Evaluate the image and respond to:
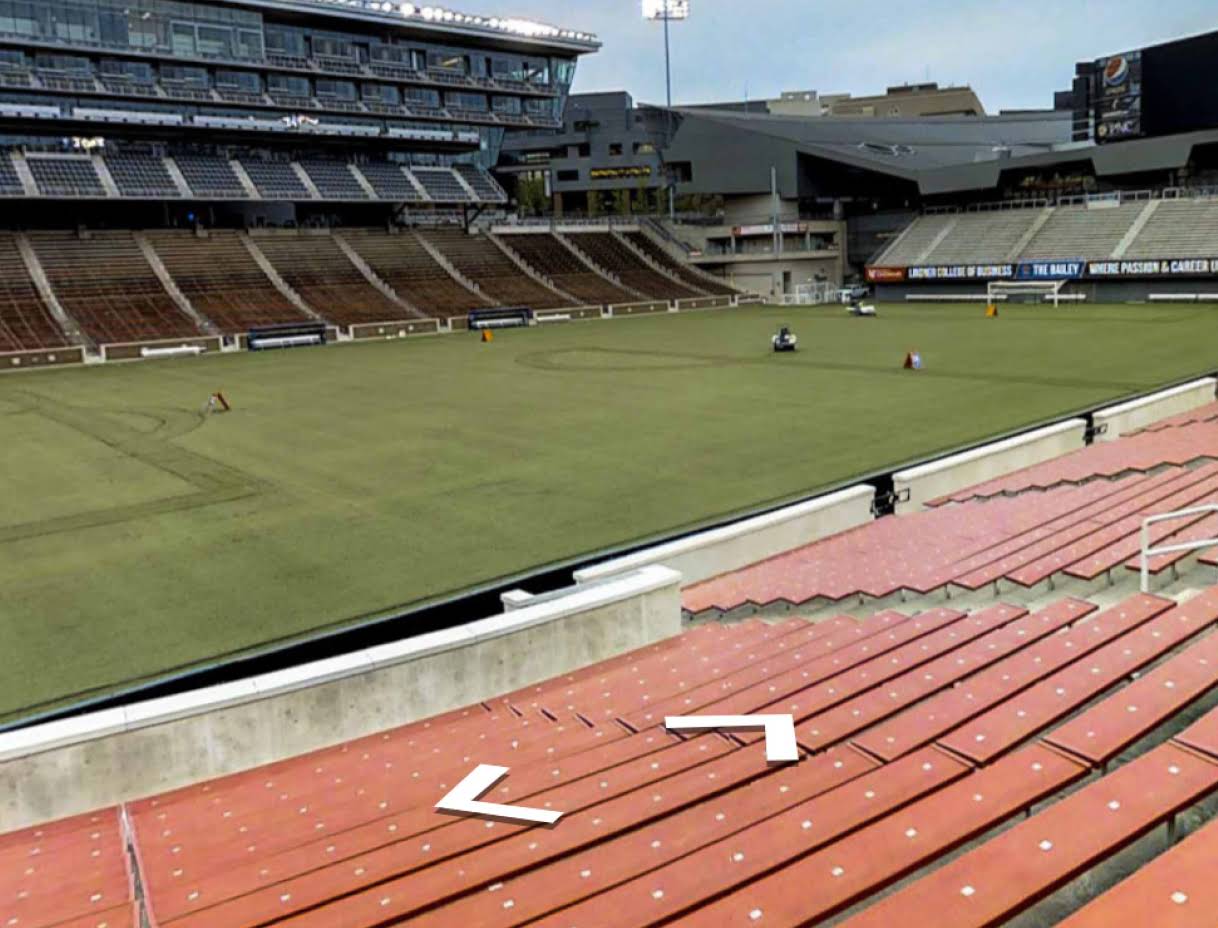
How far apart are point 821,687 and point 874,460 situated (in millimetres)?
10775

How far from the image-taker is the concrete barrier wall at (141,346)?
39250 millimetres

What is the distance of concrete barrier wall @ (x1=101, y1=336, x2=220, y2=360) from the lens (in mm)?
39250

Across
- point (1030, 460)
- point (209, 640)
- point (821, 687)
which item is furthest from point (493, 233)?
point (821, 687)

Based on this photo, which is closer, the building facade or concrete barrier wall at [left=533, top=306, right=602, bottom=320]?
the building facade

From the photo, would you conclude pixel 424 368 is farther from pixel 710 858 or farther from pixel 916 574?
pixel 710 858

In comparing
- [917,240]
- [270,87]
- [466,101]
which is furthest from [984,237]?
[270,87]

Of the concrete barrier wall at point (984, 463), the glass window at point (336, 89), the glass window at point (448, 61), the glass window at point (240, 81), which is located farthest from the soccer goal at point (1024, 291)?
the glass window at point (240, 81)

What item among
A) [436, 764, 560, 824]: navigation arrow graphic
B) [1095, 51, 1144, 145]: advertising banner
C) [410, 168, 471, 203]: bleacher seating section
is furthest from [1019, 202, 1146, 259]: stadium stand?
[436, 764, 560, 824]: navigation arrow graphic

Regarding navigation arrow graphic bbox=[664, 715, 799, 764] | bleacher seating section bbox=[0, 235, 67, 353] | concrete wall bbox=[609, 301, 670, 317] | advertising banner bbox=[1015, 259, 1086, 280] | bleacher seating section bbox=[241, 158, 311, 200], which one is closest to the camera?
navigation arrow graphic bbox=[664, 715, 799, 764]

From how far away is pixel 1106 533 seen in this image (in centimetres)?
886

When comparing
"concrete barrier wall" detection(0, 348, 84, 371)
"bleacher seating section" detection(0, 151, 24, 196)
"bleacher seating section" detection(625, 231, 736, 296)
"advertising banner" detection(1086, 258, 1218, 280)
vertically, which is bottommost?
"concrete barrier wall" detection(0, 348, 84, 371)

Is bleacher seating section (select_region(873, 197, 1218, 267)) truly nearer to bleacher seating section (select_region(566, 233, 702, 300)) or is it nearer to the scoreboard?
the scoreboard

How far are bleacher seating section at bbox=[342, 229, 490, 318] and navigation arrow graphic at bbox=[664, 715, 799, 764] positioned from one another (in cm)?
4528

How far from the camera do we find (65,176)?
49.3 meters
